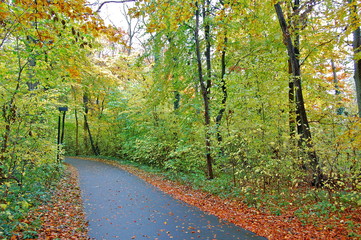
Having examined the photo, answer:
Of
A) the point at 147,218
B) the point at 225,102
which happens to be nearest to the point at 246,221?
the point at 147,218

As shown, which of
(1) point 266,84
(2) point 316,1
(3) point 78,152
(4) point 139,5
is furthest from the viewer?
(3) point 78,152

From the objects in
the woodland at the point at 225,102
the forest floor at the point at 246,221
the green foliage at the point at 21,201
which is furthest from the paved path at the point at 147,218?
the woodland at the point at 225,102

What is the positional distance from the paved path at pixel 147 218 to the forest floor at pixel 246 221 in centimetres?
32

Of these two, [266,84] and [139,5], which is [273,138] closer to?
[266,84]

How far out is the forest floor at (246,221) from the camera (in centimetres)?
511

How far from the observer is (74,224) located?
18.2ft

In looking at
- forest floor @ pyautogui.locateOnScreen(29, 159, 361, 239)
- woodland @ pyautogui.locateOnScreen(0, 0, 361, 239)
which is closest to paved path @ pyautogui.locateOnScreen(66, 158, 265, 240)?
forest floor @ pyautogui.locateOnScreen(29, 159, 361, 239)

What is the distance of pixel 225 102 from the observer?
10.2m

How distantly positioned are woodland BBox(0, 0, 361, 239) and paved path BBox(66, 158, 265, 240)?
1.53 metres

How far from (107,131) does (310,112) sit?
18.0m

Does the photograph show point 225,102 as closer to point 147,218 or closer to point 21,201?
point 147,218

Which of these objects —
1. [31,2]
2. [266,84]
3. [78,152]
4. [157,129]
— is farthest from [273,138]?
[78,152]

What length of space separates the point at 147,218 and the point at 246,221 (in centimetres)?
251

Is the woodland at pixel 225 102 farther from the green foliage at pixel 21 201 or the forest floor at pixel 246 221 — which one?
the forest floor at pixel 246 221
